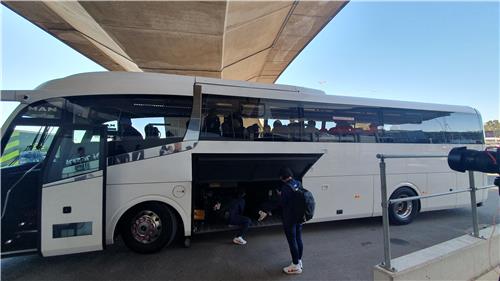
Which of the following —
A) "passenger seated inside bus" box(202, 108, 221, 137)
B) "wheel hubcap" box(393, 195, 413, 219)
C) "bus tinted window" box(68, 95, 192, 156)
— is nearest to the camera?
"bus tinted window" box(68, 95, 192, 156)

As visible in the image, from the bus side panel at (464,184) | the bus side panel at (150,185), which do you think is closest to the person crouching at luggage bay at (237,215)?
the bus side panel at (150,185)

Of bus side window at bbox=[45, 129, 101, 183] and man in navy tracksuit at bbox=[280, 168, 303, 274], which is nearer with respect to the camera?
man in navy tracksuit at bbox=[280, 168, 303, 274]

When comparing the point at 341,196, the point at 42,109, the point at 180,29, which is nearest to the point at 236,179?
the point at 341,196

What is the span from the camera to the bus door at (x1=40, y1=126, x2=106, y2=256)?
3980 millimetres

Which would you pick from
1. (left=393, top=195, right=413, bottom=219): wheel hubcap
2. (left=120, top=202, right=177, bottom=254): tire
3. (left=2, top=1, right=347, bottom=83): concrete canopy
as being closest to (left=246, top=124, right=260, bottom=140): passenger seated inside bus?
(left=120, top=202, right=177, bottom=254): tire

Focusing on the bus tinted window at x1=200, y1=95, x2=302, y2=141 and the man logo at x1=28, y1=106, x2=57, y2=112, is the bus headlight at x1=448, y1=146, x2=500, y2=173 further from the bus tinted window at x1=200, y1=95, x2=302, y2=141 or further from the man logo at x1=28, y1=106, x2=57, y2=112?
the man logo at x1=28, y1=106, x2=57, y2=112

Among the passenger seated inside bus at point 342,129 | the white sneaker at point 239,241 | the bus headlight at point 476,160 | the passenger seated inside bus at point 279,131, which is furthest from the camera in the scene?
the passenger seated inside bus at point 342,129

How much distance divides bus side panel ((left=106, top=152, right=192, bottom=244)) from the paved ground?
0.51 m

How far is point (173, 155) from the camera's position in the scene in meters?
4.71

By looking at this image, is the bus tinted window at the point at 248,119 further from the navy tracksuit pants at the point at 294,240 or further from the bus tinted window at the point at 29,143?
the bus tinted window at the point at 29,143

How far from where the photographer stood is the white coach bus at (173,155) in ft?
13.3

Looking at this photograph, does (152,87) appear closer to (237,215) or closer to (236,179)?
(236,179)

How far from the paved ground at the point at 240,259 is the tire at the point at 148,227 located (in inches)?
7.1

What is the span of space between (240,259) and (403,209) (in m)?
4.60
